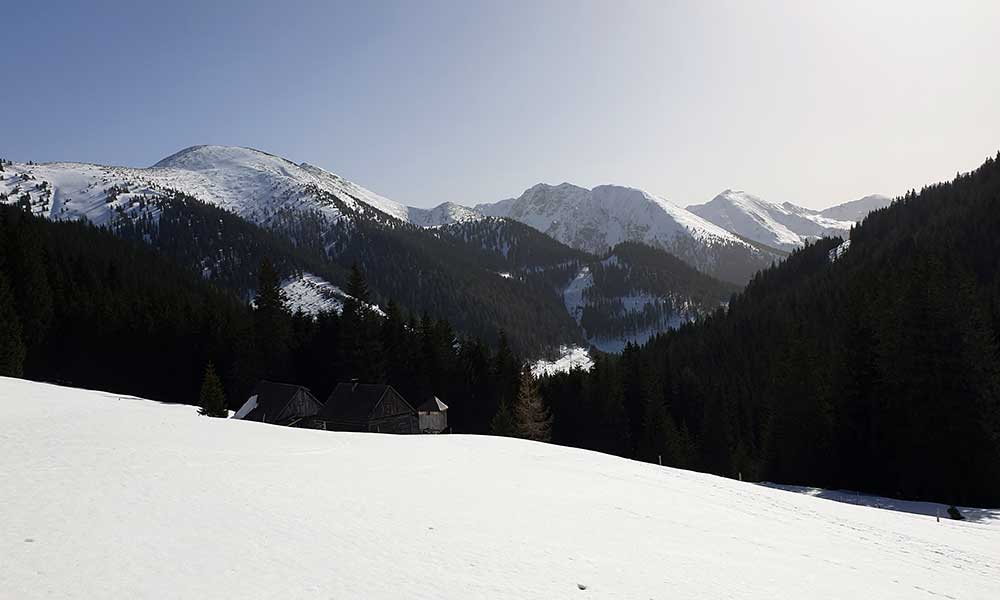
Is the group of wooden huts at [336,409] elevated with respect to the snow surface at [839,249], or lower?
lower

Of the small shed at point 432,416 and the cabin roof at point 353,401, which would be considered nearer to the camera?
the cabin roof at point 353,401

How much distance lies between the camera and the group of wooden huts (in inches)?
2067

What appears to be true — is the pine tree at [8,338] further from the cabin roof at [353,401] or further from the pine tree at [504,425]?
the pine tree at [504,425]

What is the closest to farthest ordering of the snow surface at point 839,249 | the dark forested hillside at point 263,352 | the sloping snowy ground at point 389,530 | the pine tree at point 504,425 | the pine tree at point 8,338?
1. the sloping snowy ground at point 389,530
2. the pine tree at point 8,338
3. the pine tree at point 504,425
4. the dark forested hillside at point 263,352
5. the snow surface at point 839,249

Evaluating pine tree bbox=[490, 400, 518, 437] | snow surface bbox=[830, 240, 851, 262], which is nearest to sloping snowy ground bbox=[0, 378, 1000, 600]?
pine tree bbox=[490, 400, 518, 437]

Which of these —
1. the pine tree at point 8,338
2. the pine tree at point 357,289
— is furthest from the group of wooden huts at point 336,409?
the pine tree at point 357,289

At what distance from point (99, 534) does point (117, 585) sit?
82.2 inches

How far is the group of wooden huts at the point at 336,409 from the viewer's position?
52500mm

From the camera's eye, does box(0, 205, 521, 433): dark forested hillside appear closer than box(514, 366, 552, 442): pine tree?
No

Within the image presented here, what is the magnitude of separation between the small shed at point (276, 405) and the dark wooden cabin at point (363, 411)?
2.06m

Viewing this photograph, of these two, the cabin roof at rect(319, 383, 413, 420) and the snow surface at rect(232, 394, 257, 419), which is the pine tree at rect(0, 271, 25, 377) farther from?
the cabin roof at rect(319, 383, 413, 420)

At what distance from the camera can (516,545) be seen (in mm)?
9703

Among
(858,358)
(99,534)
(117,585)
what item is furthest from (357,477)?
(858,358)

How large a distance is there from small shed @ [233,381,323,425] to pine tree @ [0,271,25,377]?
1745cm
